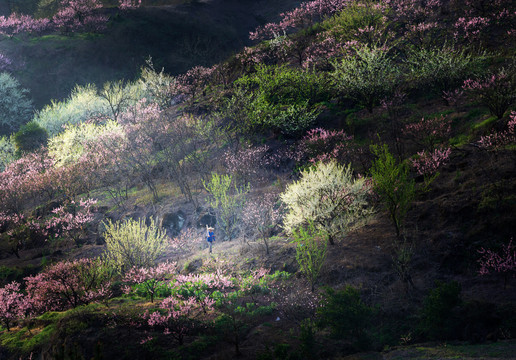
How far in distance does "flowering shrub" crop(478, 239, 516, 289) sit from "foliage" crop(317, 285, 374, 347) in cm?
305

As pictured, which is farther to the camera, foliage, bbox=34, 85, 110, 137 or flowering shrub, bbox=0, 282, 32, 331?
foliage, bbox=34, 85, 110, 137

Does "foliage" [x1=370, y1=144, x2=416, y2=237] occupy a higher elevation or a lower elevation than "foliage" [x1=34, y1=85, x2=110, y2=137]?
lower

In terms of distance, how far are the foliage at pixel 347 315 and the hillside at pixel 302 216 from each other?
4 centimetres

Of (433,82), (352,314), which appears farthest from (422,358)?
(433,82)

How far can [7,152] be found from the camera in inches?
1217

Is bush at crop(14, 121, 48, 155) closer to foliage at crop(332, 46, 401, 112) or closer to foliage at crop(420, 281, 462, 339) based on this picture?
foliage at crop(332, 46, 401, 112)

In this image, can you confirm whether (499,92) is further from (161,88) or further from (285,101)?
(161,88)

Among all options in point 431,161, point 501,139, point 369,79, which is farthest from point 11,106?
point 501,139

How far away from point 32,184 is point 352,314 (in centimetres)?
2158

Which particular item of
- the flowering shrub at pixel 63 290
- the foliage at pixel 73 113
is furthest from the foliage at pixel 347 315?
the foliage at pixel 73 113

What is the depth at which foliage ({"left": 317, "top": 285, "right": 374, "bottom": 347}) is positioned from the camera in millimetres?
5863

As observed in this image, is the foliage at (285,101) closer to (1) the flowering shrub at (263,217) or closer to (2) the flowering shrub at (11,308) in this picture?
(1) the flowering shrub at (263,217)

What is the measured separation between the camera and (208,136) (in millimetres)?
19953

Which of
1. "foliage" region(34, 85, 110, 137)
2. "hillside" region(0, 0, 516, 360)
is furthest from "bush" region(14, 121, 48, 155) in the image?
"foliage" region(34, 85, 110, 137)
